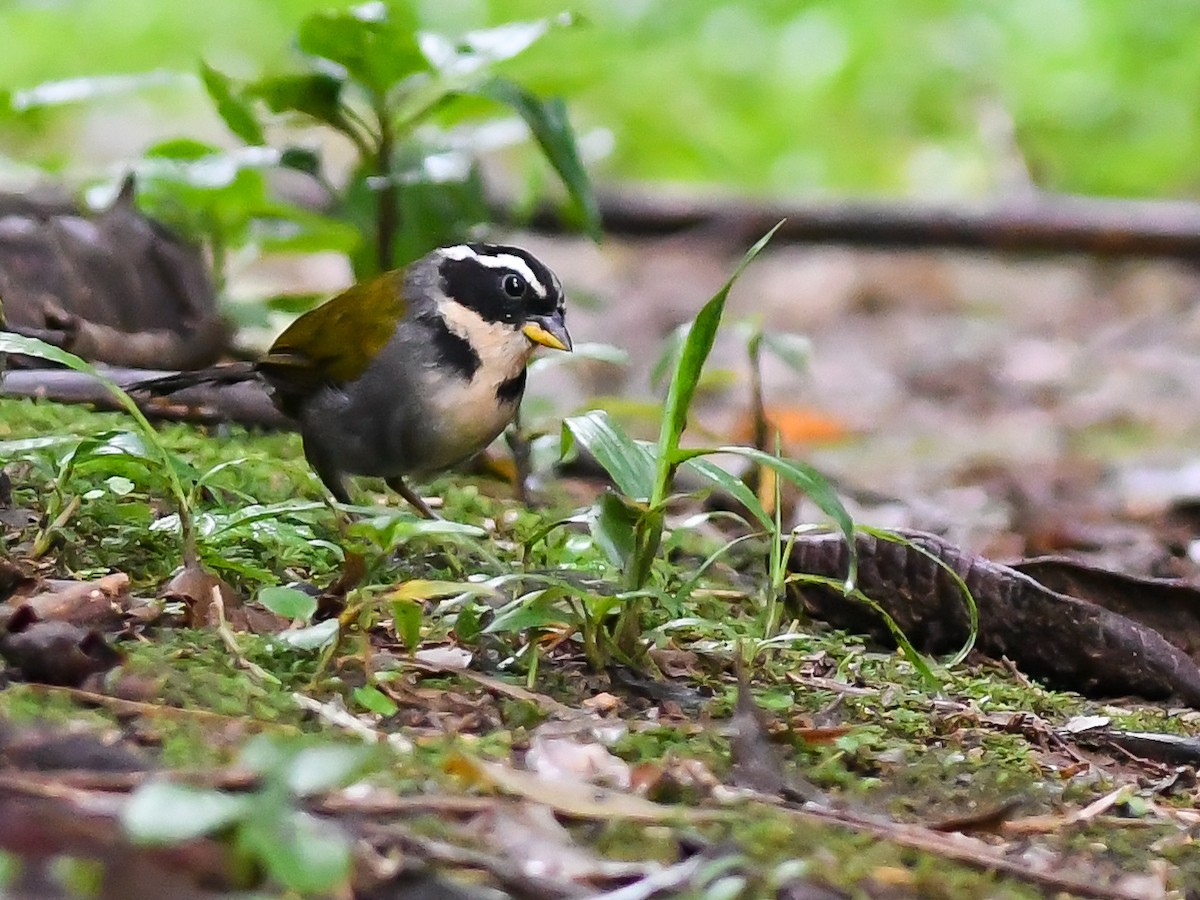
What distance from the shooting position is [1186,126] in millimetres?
11609

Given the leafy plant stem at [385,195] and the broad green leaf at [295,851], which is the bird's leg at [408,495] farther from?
the broad green leaf at [295,851]

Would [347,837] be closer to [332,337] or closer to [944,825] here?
[944,825]

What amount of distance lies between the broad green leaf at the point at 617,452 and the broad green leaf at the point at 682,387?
0.16 ft

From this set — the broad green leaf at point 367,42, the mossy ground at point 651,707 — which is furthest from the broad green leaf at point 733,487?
the broad green leaf at point 367,42

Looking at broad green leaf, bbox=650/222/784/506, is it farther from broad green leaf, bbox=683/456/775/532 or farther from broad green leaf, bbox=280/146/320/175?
broad green leaf, bbox=280/146/320/175

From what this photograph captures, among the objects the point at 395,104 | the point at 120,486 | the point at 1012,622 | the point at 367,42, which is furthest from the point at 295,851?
the point at 395,104

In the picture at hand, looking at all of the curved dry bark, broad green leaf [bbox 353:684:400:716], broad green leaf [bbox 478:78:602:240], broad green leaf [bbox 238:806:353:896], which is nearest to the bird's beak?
broad green leaf [bbox 478:78:602:240]

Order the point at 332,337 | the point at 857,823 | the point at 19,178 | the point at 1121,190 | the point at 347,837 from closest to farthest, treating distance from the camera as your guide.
Result: the point at 347,837
the point at 857,823
the point at 332,337
the point at 19,178
the point at 1121,190

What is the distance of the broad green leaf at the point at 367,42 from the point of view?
4.32 m

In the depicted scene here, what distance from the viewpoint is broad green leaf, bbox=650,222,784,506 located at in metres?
2.76

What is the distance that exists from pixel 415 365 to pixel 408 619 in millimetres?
1091

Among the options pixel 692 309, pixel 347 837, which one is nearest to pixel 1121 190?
pixel 692 309

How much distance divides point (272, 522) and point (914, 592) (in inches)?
54.4

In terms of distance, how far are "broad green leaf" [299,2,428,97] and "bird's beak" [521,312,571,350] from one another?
99cm
